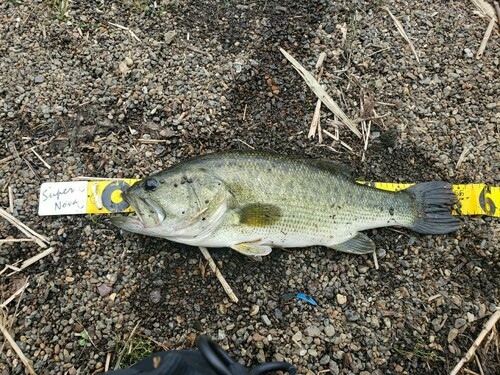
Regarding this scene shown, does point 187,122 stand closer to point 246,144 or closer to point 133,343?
point 246,144

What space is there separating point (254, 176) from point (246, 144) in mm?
769

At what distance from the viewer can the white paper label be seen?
13.8 ft

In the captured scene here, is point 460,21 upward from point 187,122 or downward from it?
upward

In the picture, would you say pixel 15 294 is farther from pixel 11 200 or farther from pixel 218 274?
pixel 218 274

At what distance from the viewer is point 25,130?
4.46m

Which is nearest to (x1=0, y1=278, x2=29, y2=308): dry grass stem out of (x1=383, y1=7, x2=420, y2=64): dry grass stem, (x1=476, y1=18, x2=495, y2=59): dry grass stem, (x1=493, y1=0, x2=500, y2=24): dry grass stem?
(x1=383, y1=7, x2=420, y2=64): dry grass stem

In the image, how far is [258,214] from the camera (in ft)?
12.5

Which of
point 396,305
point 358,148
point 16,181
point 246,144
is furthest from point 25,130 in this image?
point 396,305

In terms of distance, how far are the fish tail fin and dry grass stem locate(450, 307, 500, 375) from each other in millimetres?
937

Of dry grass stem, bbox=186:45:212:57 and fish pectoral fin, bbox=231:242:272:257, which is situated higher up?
dry grass stem, bbox=186:45:212:57

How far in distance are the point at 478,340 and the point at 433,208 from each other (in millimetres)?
1362

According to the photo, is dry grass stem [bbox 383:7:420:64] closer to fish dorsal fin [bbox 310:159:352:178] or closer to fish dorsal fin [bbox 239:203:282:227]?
fish dorsal fin [bbox 310:159:352:178]

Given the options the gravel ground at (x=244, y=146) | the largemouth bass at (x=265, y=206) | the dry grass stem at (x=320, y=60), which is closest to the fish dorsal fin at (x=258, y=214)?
the largemouth bass at (x=265, y=206)

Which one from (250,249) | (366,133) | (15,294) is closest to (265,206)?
(250,249)
